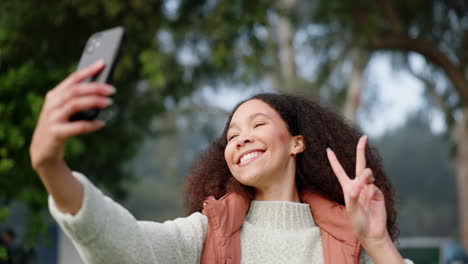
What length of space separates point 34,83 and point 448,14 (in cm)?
691

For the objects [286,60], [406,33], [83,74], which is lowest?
[286,60]

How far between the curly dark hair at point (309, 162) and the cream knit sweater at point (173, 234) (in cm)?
17

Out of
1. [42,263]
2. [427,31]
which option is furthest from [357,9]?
[42,263]

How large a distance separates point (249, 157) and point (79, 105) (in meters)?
1.05

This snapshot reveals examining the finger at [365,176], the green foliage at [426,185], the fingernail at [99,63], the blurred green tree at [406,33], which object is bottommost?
the green foliage at [426,185]

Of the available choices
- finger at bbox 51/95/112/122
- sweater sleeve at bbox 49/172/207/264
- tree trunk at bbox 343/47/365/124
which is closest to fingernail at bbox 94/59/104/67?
finger at bbox 51/95/112/122

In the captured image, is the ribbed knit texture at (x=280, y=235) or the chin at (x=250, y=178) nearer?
the ribbed knit texture at (x=280, y=235)

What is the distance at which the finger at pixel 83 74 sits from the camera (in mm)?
1838

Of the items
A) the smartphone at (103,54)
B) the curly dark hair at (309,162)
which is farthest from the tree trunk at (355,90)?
the smartphone at (103,54)

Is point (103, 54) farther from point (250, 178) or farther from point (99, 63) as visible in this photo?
point (250, 178)

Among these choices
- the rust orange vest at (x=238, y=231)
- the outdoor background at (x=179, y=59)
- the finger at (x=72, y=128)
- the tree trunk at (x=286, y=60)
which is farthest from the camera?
the tree trunk at (x=286, y=60)

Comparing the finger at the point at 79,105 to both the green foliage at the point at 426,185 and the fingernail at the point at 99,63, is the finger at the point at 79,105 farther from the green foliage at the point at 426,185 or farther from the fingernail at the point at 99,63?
the green foliage at the point at 426,185

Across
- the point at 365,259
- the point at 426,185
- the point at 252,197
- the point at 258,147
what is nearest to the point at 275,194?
the point at 252,197

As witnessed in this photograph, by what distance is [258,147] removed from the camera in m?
2.76
